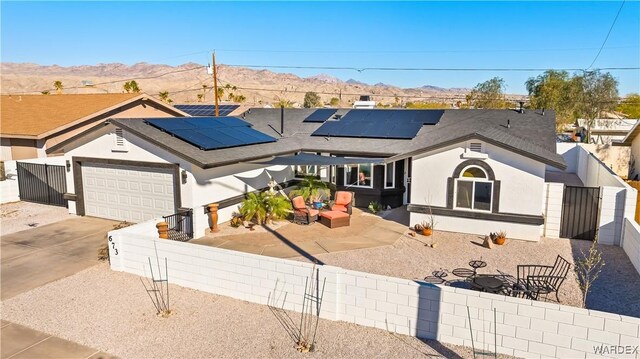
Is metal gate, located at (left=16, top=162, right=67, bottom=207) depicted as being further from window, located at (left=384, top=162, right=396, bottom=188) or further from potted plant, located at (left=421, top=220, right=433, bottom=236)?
potted plant, located at (left=421, top=220, right=433, bottom=236)

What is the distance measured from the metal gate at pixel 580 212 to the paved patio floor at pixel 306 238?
5541 mm

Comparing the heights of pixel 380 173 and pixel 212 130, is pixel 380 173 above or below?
below

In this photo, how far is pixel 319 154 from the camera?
19375mm

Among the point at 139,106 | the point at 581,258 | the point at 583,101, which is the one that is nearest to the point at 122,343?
the point at 581,258

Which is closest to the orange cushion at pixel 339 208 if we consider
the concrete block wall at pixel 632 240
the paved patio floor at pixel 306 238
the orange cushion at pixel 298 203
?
the paved patio floor at pixel 306 238

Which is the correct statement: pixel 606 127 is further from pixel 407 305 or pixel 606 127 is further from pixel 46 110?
pixel 46 110

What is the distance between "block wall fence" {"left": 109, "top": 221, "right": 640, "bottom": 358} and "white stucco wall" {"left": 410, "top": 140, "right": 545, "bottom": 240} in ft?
24.8

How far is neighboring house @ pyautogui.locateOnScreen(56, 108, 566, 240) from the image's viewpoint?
14109 millimetres

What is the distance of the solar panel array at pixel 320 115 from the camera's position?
22797 mm

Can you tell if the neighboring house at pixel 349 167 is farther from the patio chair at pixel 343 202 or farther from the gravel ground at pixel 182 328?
the gravel ground at pixel 182 328

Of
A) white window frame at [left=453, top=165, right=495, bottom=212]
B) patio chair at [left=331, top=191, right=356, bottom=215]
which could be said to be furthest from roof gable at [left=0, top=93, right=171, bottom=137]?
white window frame at [left=453, top=165, right=495, bottom=212]

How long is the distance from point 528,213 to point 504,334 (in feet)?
25.3

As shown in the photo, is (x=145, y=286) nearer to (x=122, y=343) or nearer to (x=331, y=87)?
(x=122, y=343)

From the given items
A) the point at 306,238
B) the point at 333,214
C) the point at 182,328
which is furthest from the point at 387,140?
the point at 182,328
